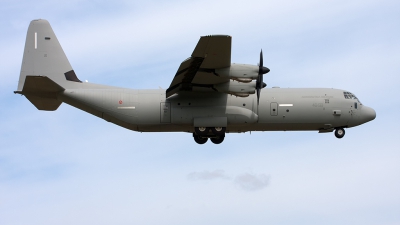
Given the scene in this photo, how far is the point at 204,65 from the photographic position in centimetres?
3234

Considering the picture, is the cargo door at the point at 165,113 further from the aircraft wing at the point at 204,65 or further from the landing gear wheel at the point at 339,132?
the landing gear wheel at the point at 339,132

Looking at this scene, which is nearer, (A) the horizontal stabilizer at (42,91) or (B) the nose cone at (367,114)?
(A) the horizontal stabilizer at (42,91)

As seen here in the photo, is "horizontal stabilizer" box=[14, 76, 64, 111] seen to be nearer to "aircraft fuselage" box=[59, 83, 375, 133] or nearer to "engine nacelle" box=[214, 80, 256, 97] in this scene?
"aircraft fuselage" box=[59, 83, 375, 133]

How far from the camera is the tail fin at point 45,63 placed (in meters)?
35.8

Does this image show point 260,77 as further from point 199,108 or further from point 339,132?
point 339,132

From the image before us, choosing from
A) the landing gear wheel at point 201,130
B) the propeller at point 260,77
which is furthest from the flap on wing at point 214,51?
the landing gear wheel at point 201,130

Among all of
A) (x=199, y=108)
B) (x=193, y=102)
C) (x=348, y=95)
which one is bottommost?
(x=199, y=108)

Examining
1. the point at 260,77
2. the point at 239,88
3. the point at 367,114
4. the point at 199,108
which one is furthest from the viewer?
the point at 367,114

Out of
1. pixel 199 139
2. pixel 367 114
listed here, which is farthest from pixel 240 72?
pixel 367 114

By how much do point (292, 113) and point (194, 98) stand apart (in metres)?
4.83

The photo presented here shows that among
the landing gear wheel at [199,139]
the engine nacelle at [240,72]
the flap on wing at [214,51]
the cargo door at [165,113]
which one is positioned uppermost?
the flap on wing at [214,51]

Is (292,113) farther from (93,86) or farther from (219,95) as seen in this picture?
(93,86)

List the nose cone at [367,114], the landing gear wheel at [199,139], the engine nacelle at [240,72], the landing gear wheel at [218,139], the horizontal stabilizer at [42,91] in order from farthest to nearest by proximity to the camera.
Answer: the landing gear wheel at [199,139] → the nose cone at [367,114] → the landing gear wheel at [218,139] → the horizontal stabilizer at [42,91] → the engine nacelle at [240,72]

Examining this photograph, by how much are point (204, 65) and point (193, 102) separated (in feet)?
10.9
